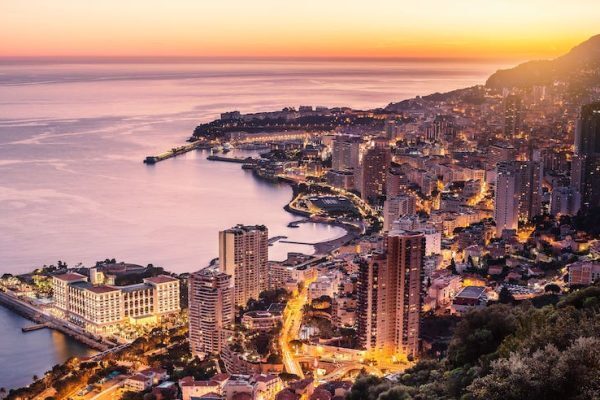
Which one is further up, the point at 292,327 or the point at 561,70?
the point at 561,70

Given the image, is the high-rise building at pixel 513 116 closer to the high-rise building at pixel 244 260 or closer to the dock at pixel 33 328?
the high-rise building at pixel 244 260

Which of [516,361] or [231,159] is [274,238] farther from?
[516,361]

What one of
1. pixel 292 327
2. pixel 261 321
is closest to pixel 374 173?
pixel 292 327

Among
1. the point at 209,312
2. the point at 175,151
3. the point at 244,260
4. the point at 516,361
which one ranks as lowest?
the point at 209,312

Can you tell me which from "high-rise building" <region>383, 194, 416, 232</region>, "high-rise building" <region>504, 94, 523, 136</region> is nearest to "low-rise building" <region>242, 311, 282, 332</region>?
"high-rise building" <region>383, 194, 416, 232</region>

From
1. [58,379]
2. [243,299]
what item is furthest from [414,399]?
[243,299]

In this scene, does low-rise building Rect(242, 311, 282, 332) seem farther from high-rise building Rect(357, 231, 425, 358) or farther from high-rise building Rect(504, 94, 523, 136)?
high-rise building Rect(504, 94, 523, 136)

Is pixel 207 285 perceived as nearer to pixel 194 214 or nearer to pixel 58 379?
pixel 58 379

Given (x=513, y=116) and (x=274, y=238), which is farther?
(x=513, y=116)
